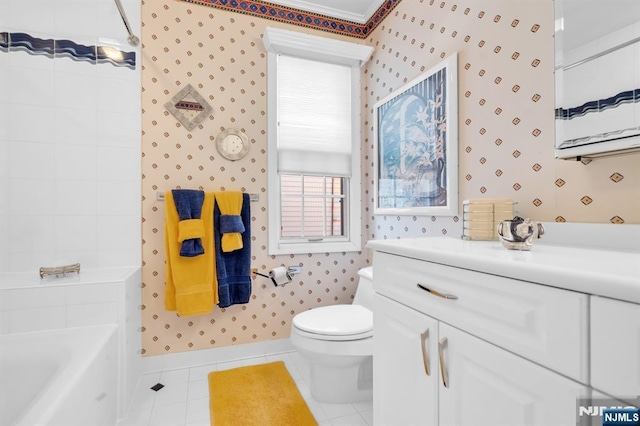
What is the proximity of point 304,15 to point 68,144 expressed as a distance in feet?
6.35

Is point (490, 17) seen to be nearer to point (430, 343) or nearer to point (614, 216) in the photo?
point (614, 216)

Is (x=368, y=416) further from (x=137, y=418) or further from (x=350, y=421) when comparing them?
(x=137, y=418)

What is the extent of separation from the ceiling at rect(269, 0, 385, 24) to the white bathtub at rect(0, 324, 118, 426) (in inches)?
100

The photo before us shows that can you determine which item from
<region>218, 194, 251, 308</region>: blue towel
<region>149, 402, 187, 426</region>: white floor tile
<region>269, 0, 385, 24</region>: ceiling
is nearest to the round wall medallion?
<region>218, 194, 251, 308</region>: blue towel

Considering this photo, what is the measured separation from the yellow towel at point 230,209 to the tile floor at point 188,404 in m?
0.86

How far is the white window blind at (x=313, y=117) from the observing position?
2.46m

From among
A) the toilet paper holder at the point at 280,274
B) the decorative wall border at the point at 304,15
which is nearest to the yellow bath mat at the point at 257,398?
the toilet paper holder at the point at 280,274

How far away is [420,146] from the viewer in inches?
76.4

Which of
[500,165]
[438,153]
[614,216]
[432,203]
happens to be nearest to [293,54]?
[438,153]

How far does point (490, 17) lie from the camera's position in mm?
1482

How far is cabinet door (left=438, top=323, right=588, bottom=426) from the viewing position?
0.63 metres

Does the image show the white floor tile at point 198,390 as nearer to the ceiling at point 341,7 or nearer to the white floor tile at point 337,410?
the white floor tile at point 337,410

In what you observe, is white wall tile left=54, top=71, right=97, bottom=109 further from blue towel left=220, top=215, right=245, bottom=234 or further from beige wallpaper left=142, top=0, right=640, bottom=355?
blue towel left=220, top=215, right=245, bottom=234

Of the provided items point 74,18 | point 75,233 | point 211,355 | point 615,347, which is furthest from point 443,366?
point 74,18
